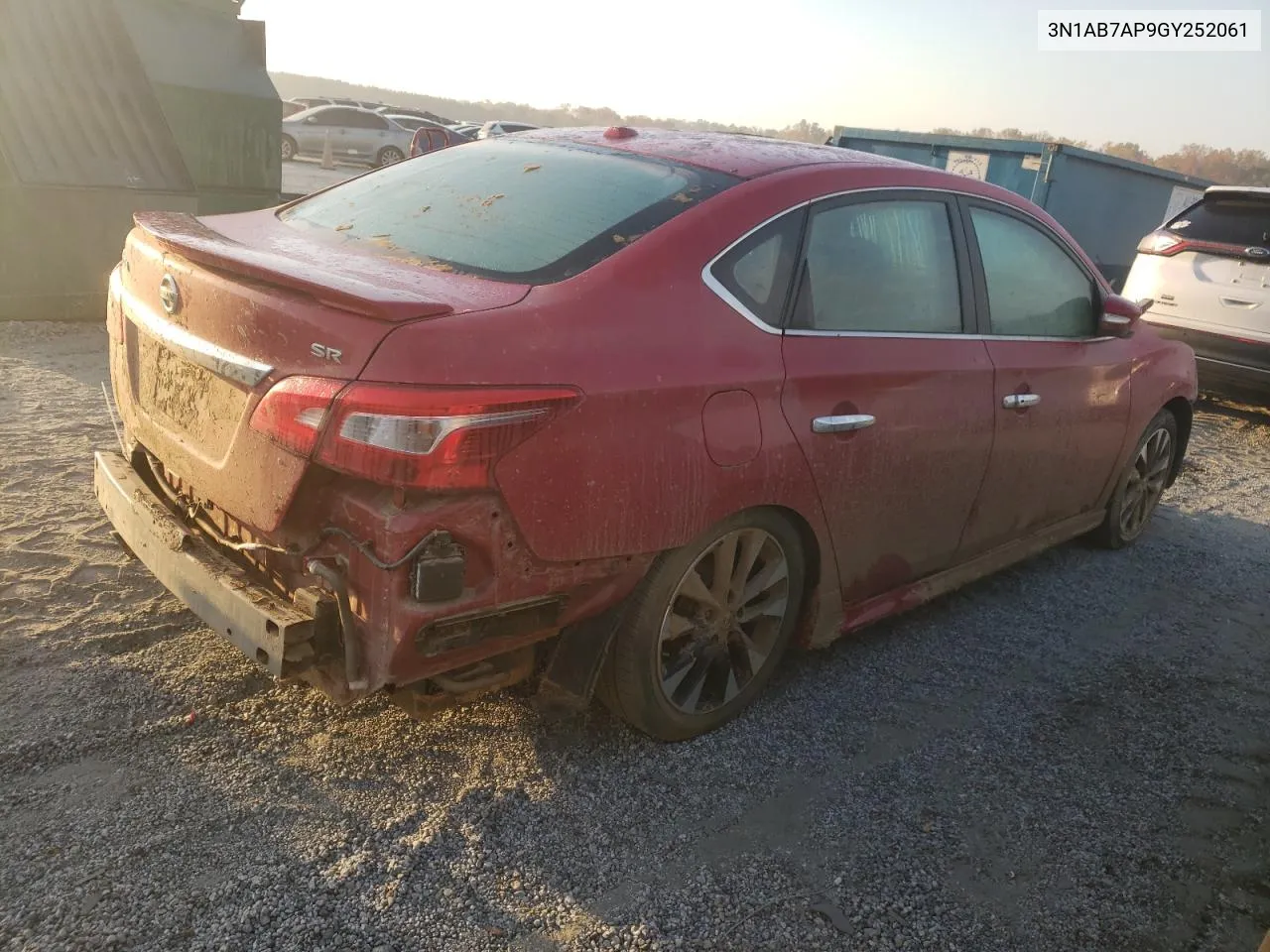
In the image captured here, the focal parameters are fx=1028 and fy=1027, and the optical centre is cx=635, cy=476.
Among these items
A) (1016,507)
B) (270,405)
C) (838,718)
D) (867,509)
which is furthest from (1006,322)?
(270,405)

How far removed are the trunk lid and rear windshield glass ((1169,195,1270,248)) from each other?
7.20 m

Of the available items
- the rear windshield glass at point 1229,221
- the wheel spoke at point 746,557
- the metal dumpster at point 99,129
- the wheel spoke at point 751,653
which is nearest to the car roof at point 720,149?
the wheel spoke at point 746,557

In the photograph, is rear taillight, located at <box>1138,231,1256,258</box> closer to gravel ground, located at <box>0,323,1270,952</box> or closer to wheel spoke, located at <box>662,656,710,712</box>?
gravel ground, located at <box>0,323,1270,952</box>

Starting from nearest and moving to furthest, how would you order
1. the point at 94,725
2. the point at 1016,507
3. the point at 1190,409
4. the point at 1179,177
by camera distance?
1. the point at 94,725
2. the point at 1016,507
3. the point at 1190,409
4. the point at 1179,177

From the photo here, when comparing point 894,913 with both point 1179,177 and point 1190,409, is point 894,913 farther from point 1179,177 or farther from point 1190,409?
point 1179,177

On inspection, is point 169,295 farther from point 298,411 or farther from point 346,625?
point 346,625

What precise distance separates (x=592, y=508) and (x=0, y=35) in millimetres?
6843

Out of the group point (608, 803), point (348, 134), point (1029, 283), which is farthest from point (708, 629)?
point (348, 134)

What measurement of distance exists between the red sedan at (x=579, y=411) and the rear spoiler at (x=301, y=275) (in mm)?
10

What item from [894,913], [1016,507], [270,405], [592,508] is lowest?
[894,913]

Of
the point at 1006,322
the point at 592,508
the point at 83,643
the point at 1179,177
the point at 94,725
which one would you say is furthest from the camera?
the point at 1179,177

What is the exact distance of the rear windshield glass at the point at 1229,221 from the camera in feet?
25.2

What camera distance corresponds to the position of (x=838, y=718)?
11.0 feet

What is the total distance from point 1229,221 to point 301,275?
7.75 metres
